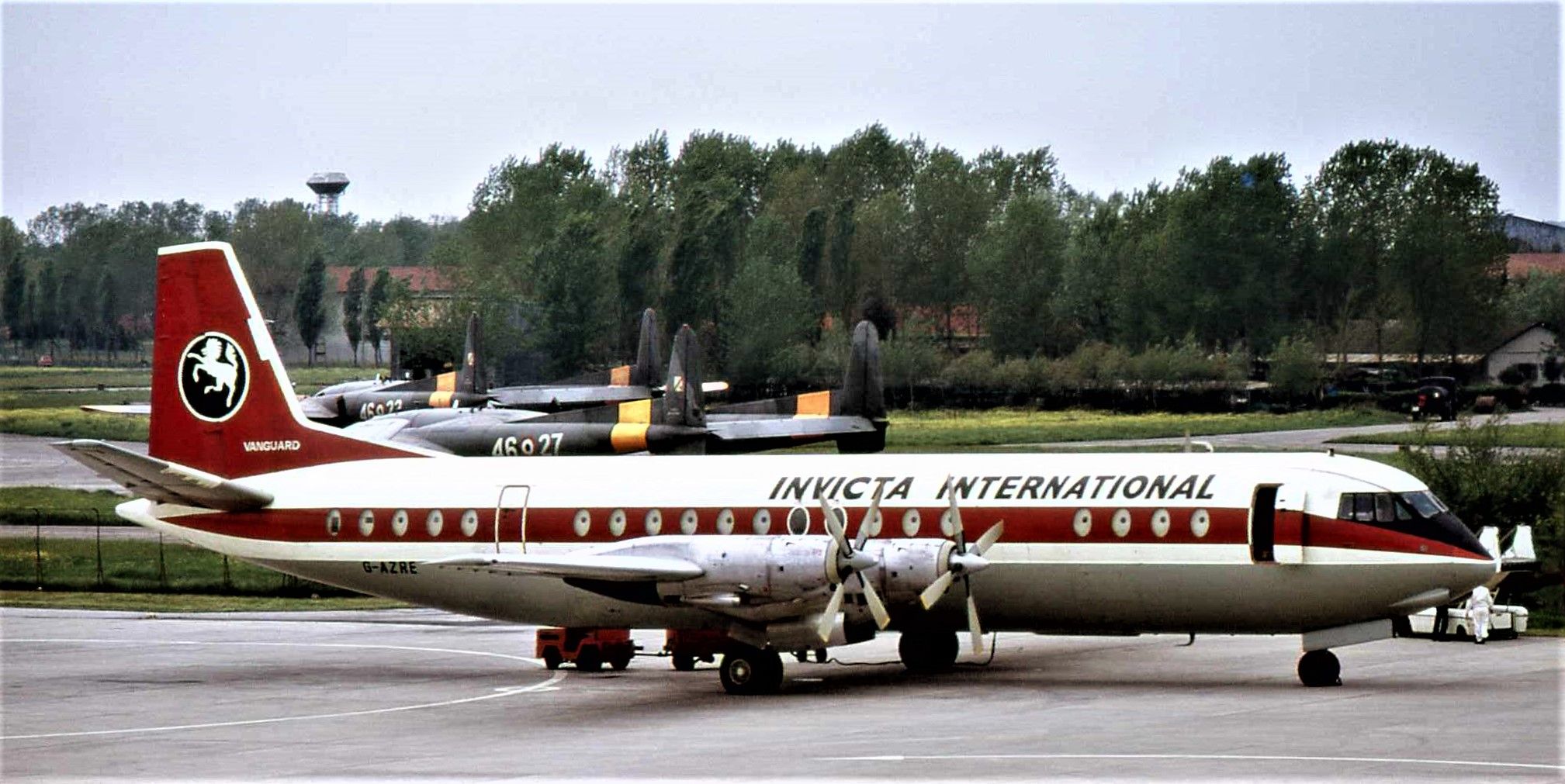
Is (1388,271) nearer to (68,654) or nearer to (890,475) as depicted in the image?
(890,475)

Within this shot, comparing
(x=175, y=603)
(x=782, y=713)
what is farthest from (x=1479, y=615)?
(x=175, y=603)

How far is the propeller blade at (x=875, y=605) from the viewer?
85.3 ft

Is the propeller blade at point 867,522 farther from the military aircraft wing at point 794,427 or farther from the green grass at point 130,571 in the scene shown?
the green grass at point 130,571

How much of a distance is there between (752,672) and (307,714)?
649cm

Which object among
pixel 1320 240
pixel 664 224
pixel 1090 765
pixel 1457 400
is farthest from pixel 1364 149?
pixel 1090 765

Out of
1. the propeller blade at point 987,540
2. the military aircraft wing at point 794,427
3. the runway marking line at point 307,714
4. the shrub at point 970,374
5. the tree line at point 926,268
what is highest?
the tree line at point 926,268

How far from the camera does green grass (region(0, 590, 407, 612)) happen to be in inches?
1697

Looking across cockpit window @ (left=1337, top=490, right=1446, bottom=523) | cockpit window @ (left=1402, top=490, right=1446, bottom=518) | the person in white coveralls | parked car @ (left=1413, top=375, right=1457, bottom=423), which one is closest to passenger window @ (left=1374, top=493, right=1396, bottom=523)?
cockpit window @ (left=1337, top=490, right=1446, bottom=523)

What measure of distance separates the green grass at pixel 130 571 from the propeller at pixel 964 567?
79.5 ft

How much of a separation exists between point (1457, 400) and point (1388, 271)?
767 centimetres

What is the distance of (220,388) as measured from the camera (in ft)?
109

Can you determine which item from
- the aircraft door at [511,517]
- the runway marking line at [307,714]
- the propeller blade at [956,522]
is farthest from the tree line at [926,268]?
the propeller blade at [956,522]

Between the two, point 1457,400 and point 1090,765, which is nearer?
point 1090,765

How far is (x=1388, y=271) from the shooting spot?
76.4 meters
